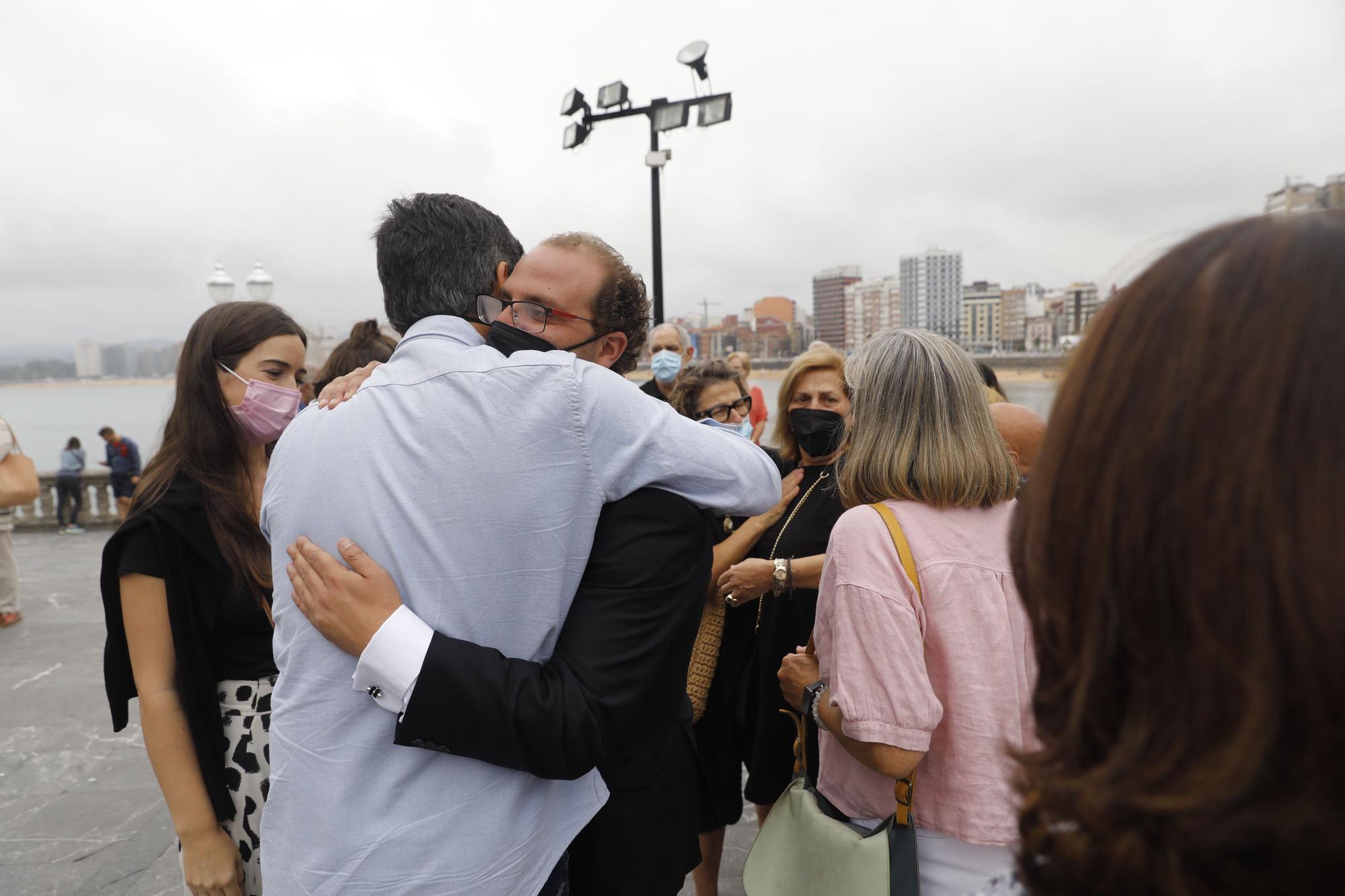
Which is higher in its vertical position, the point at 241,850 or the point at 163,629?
the point at 163,629

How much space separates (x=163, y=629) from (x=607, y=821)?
114 centimetres

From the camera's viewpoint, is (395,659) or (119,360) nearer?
(395,659)

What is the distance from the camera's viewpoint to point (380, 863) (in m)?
1.16

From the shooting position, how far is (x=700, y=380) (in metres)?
3.22

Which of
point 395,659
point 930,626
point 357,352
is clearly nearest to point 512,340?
point 395,659

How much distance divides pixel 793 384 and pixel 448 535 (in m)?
2.25

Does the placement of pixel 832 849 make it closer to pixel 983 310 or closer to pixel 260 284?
pixel 260 284

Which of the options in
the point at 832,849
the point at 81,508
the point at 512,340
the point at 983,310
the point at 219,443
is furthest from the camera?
the point at 983,310

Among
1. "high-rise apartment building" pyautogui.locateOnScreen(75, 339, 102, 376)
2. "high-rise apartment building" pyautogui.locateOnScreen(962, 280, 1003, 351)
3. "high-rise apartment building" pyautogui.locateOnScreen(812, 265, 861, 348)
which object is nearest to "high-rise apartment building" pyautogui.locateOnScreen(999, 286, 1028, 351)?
"high-rise apartment building" pyautogui.locateOnScreen(962, 280, 1003, 351)

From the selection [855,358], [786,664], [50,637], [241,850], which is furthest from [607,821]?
[50,637]

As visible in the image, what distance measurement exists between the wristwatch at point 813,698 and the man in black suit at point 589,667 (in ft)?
1.74

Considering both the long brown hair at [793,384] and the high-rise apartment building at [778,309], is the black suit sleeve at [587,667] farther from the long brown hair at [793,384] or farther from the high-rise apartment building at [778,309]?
the high-rise apartment building at [778,309]

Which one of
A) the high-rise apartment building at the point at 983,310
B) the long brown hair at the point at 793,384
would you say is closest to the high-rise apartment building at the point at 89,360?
the long brown hair at the point at 793,384

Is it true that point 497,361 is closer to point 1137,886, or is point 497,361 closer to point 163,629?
point 1137,886
